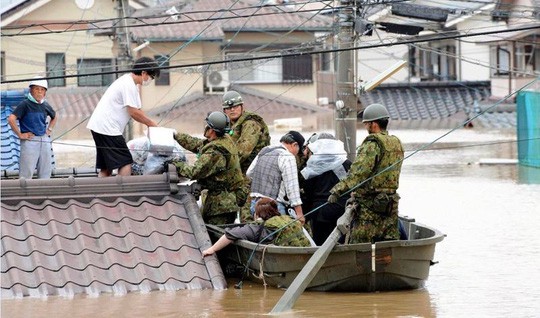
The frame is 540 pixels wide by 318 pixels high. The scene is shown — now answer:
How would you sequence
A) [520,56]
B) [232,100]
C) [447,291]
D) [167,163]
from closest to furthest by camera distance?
→ [447,291], [167,163], [232,100], [520,56]

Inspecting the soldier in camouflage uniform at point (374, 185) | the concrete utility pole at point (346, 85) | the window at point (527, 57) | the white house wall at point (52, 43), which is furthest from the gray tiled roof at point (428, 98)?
the soldier in camouflage uniform at point (374, 185)

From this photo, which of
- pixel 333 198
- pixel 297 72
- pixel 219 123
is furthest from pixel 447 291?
pixel 297 72

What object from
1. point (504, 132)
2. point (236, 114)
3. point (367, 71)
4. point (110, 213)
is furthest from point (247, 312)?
point (367, 71)

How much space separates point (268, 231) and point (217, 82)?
38.9 metres

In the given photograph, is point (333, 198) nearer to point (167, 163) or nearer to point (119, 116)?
point (167, 163)

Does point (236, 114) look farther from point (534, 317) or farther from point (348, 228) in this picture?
point (534, 317)

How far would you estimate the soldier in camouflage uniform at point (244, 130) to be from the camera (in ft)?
50.1

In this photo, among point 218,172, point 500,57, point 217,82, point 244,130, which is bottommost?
point 217,82

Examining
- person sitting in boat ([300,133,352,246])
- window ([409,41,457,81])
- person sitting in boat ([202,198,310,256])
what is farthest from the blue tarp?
window ([409,41,457,81])

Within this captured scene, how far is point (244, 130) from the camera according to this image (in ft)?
50.3

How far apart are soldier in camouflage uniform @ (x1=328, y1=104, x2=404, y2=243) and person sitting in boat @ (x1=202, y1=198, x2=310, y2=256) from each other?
1.89 feet

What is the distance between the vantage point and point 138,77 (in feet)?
48.6

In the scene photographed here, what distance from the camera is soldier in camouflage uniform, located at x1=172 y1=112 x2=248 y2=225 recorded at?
14203 millimetres

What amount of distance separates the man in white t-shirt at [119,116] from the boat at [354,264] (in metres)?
1.93
